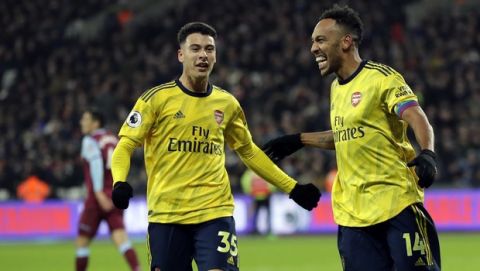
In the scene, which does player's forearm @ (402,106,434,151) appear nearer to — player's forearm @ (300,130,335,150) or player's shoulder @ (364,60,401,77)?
player's shoulder @ (364,60,401,77)

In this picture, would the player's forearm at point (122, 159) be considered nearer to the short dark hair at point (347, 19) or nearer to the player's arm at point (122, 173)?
the player's arm at point (122, 173)

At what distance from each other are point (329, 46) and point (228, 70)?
18.4 metres

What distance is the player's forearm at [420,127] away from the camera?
18.8 ft

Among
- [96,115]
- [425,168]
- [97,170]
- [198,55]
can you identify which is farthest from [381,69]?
[96,115]

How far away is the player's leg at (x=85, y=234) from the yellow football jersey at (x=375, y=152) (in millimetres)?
5824

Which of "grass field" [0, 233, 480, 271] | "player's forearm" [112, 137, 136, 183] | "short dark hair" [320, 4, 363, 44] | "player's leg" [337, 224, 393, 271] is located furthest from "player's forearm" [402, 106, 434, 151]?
"grass field" [0, 233, 480, 271]

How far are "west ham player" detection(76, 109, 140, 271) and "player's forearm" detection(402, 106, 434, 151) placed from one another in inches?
247

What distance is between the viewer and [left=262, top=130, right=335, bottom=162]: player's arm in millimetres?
6902

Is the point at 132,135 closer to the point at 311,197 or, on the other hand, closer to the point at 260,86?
the point at 311,197

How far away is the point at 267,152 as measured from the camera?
7340 millimetres

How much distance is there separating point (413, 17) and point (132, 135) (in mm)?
20887

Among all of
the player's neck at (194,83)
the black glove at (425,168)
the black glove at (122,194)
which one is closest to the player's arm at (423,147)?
the black glove at (425,168)

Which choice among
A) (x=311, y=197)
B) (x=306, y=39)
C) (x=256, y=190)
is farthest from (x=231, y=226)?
(x=306, y=39)

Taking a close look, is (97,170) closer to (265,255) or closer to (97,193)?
(97,193)
